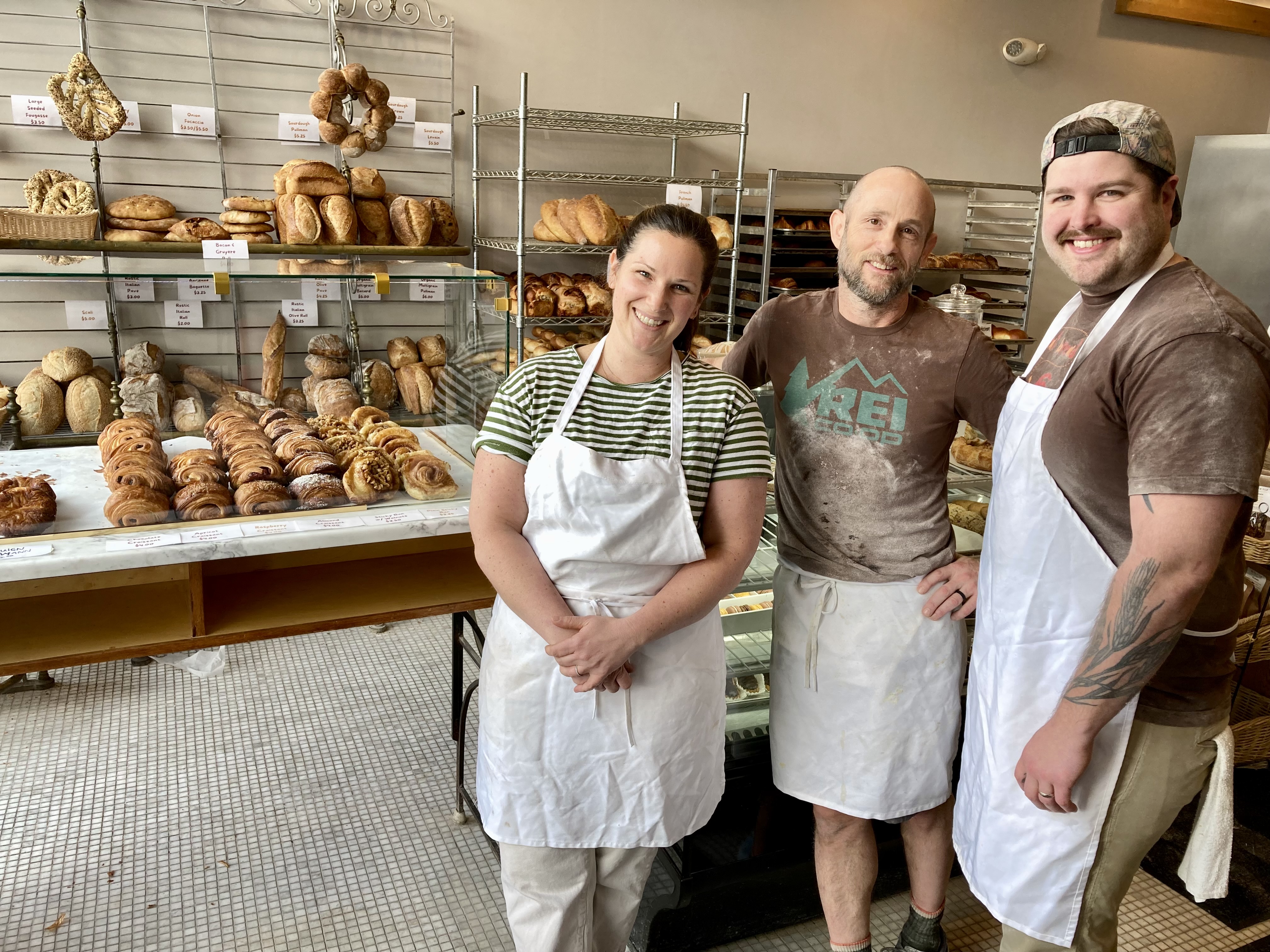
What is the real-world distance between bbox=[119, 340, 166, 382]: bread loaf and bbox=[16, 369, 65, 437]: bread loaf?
0.54ft

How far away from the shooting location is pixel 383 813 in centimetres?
239

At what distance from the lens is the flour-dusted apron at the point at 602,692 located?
1374mm

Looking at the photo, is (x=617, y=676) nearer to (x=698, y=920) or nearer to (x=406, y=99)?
(x=698, y=920)

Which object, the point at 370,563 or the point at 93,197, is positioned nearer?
the point at 370,563

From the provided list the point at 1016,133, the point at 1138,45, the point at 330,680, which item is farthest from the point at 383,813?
the point at 1138,45

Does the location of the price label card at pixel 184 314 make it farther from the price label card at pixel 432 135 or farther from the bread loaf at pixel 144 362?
the bread loaf at pixel 144 362

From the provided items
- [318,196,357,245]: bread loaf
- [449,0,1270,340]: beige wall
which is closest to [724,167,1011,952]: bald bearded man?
[318,196,357,245]: bread loaf

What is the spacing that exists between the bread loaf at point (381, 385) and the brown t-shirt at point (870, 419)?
110 cm

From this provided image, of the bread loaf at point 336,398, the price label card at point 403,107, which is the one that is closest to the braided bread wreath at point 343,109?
the price label card at point 403,107

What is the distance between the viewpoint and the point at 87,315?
3.30 meters

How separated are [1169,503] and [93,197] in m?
3.64

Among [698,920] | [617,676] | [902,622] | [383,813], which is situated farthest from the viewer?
[383,813]

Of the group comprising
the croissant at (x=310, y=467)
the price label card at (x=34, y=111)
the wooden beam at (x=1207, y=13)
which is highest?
the wooden beam at (x=1207, y=13)

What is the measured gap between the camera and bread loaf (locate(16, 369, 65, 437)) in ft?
6.81
